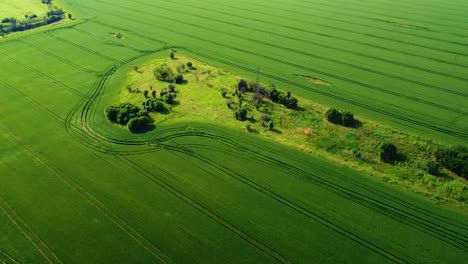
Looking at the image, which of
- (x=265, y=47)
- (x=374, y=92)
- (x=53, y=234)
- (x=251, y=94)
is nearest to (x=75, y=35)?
(x=265, y=47)

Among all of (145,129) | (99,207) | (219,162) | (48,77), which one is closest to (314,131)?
(219,162)

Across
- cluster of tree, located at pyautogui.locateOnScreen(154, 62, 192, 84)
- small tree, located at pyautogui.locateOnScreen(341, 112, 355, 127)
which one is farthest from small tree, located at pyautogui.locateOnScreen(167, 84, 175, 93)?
small tree, located at pyautogui.locateOnScreen(341, 112, 355, 127)

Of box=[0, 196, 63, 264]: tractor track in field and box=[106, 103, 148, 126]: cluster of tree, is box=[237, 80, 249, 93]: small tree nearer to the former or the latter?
box=[106, 103, 148, 126]: cluster of tree

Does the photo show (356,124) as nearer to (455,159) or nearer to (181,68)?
(455,159)

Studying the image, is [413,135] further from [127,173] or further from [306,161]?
[127,173]

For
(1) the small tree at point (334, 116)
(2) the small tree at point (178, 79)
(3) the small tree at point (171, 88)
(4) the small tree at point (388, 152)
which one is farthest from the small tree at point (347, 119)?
(2) the small tree at point (178, 79)

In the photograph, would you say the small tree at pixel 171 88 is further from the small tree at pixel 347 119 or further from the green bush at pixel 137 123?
the small tree at pixel 347 119
